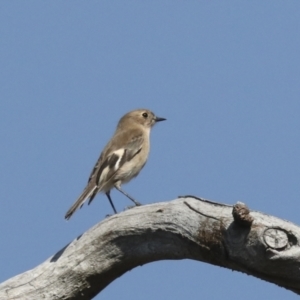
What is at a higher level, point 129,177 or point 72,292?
point 129,177

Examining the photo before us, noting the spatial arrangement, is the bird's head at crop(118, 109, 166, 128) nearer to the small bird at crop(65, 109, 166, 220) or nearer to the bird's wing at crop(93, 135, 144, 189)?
the small bird at crop(65, 109, 166, 220)

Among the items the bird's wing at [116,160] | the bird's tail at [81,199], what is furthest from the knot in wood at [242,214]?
the bird's wing at [116,160]

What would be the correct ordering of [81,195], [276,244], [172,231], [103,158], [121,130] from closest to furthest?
[276,244] < [172,231] < [81,195] < [103,158] < [121,130]

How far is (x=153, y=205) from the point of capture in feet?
23.4

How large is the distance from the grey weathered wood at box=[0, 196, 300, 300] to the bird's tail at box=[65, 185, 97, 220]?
1911 mm

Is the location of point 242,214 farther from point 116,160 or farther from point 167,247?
point 116,160

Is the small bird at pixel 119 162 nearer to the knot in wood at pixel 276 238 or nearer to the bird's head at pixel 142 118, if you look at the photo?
the bird's head at pixel 142 118

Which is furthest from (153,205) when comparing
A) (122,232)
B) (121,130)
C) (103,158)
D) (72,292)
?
(121,130)

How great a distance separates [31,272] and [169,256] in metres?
1.35

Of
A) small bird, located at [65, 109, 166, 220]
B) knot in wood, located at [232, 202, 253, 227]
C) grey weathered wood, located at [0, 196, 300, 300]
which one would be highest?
small bird, located at [65, 109, 166, 220]

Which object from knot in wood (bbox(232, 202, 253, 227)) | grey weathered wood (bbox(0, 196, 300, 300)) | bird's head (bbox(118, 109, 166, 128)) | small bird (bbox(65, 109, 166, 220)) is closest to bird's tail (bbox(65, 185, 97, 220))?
small bird (bbox(65, 109, 166, 220))

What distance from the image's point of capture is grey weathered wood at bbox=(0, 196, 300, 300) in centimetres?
626

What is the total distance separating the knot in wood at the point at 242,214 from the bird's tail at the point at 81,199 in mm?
3463

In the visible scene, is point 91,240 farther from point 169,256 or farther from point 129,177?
point 129,177
